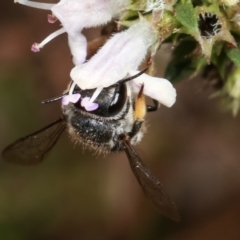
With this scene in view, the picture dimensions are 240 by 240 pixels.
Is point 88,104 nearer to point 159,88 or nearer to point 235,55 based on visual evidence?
point 159,88

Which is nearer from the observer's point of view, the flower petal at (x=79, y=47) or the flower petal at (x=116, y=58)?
the flower petal at (x=116, y=58)

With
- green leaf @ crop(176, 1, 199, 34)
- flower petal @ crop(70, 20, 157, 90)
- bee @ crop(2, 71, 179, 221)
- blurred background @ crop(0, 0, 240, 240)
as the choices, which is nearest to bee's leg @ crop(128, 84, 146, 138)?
bee @ crop(2, 71, 179, 221)

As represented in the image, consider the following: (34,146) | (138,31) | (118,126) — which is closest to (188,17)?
(138,31)

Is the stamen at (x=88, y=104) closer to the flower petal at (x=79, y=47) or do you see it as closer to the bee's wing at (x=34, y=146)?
the flower petal at (x=79, y=47)

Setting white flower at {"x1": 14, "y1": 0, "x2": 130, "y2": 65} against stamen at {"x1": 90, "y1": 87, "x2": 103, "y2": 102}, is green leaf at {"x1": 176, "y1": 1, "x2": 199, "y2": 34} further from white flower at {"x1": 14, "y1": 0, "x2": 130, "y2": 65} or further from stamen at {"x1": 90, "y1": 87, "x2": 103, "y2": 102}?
stamen at {"x1": 90, "y1": 87, "x2": 103, "y2": 102}

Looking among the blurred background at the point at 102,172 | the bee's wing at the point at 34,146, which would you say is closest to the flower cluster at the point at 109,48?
the bee's wing at the point at 34,146

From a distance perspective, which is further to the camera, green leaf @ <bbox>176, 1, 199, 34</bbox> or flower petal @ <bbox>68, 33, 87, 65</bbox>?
flower petal @ <bbox>68, 33, 87, 65</bbox>
